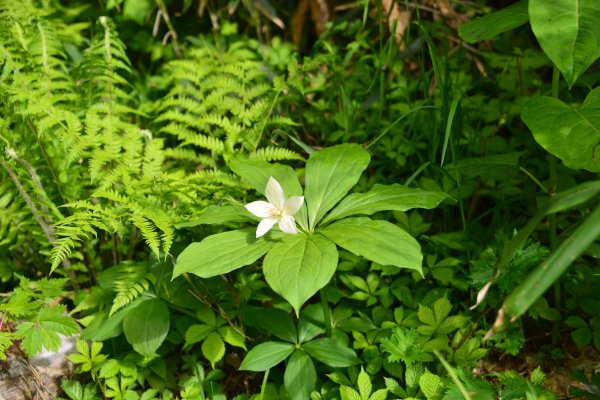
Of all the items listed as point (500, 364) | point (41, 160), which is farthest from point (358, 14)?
point (500, 364)

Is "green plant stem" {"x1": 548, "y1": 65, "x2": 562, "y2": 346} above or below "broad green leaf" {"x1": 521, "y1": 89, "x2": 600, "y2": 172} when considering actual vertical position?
below

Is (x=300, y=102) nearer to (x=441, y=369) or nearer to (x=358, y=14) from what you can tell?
(x=358, y=14)

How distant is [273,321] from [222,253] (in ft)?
1.90

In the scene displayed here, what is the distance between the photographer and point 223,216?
6.82 ft

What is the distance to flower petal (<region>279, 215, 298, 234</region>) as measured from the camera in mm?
1909

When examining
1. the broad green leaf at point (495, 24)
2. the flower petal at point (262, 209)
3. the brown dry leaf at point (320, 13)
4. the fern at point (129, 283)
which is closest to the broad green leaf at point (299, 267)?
the flower petal at point (262, 209)

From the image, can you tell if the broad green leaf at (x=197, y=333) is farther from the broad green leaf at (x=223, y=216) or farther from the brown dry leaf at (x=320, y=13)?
the brown dry leaf at (x=320, y=13)

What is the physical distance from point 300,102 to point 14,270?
2011 mm

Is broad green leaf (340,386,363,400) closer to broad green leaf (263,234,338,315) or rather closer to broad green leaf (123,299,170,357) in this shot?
broad green leaf (263,234,338,315)

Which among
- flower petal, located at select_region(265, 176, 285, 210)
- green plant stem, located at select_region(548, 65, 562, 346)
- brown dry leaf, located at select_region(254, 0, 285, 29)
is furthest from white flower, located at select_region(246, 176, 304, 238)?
brown dry leaf, located at select_region(254, 0, 285, 29)

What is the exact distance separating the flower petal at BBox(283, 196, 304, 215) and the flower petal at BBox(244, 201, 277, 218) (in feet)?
0.14

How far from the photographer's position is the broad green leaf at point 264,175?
7.09 feet

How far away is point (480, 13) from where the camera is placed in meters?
3.86

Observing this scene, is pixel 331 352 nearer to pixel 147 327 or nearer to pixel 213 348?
pixel 213 348
